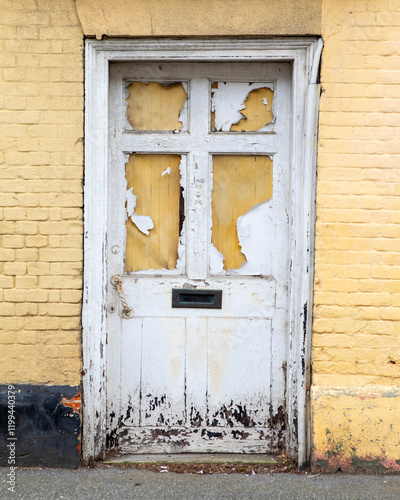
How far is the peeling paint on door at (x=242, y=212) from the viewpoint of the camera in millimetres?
3137

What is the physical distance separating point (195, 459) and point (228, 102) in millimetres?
2398

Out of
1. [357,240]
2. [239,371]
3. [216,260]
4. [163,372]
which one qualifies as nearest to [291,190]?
[357,240]

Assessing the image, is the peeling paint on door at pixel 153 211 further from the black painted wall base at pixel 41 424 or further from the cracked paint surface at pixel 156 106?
the black painted wall base at pixel 41 424

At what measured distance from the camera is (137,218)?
316 centimetres

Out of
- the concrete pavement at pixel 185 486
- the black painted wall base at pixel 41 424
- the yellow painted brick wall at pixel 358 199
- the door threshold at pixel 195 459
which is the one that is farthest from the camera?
the door threshold at pixel 195 459

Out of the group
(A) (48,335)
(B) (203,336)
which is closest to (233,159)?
(B) (203,336)

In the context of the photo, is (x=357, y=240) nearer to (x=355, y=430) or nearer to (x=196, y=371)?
(x=355, y=430)

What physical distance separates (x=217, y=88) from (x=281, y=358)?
6.10 feet

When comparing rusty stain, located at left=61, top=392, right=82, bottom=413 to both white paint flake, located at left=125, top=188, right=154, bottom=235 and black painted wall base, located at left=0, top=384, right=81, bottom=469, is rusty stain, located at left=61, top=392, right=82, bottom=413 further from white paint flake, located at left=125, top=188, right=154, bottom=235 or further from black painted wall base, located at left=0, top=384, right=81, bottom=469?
Result: white paint flake, located at left=125, top=188, right=154, bottom=235

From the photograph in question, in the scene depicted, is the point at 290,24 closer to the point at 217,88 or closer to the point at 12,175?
the point at 217,88

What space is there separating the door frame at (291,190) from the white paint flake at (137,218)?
20 cm

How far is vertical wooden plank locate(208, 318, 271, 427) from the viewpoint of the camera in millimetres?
3152

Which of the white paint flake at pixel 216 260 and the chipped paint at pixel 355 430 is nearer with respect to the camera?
the chipped paint at pixel 355 430

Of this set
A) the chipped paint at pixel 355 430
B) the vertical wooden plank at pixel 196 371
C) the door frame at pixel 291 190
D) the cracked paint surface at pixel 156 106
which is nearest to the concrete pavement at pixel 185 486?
the chipped paint at pixel 355 430
